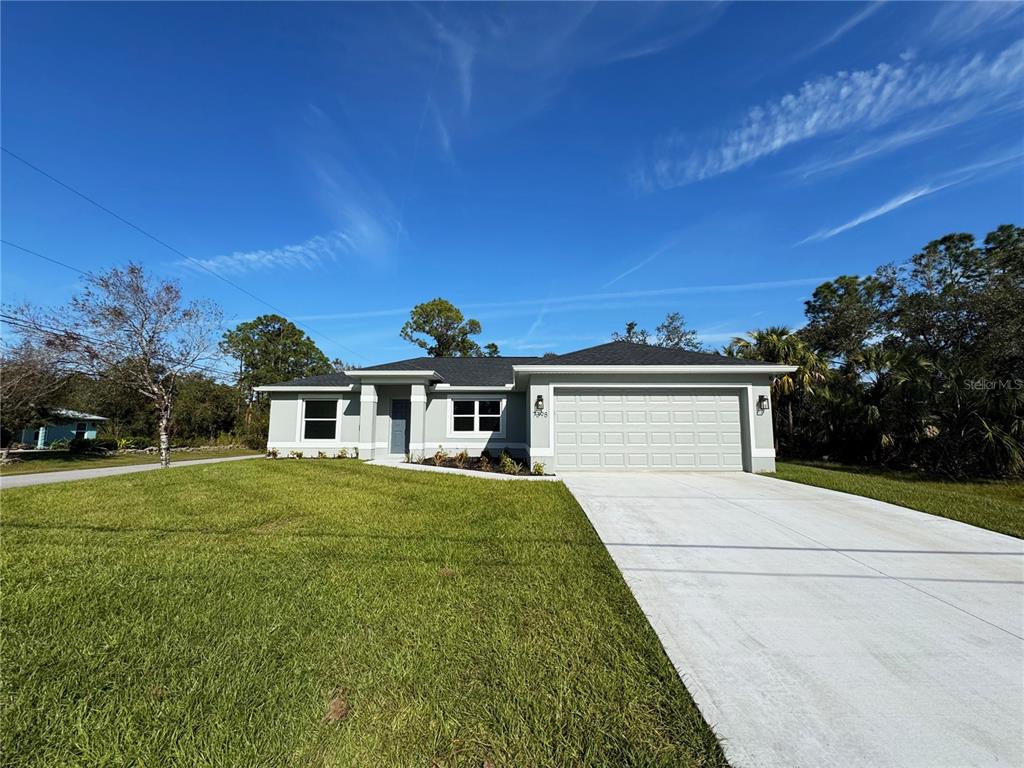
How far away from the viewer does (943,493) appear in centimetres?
824

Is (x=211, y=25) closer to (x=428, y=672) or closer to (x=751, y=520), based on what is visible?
(x=428, y=672)

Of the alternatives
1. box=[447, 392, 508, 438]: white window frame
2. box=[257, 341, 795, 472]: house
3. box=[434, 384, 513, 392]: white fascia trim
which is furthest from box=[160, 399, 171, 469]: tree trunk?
box=[257, 341, 795, 472]: house

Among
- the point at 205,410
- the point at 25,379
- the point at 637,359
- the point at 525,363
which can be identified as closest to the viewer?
the point at 637,359

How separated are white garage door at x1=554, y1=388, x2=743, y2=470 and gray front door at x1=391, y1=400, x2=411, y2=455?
632 cm

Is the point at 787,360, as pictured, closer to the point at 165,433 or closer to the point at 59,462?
the point at 165,433

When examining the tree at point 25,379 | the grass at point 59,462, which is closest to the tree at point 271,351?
the grass at point 59,462

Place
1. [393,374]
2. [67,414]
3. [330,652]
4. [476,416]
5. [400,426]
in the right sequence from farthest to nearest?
[67,414] < [400,426] < [476,416] < [393,374] < [330,652]

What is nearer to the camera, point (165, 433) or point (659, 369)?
point (659, 369)

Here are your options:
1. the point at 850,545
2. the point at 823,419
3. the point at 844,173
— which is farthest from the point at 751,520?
the point at 823,419

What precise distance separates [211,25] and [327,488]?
10.1 m

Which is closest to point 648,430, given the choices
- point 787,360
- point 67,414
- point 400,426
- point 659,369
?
point 659,369

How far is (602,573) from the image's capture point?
4047mm

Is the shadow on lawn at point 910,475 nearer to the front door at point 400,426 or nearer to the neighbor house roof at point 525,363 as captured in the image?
the neighbor house roof at point 525,363

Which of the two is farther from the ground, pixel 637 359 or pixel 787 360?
pixel 787 360
